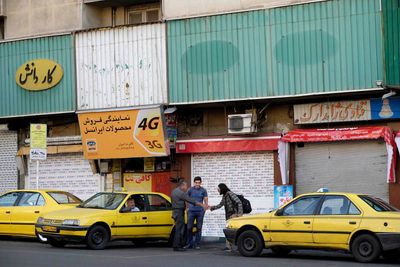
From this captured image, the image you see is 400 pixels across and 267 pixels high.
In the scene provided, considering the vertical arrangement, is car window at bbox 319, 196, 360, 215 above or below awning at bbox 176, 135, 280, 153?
below

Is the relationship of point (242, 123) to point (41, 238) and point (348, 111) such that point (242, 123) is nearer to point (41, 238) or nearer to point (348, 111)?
point (348, 111)

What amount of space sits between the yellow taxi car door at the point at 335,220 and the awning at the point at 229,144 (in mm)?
5890

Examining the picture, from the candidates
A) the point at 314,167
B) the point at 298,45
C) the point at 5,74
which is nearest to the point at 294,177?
the point at 314,167

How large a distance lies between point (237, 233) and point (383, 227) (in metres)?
3.37

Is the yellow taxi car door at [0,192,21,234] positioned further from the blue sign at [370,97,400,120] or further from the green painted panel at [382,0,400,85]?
the green painted panel at [382,0,400,85]

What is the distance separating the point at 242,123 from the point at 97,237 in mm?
5774

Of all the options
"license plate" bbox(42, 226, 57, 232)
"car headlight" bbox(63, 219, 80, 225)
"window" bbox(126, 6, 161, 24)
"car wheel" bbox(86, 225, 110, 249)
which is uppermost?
"window" bbox(126, 6, 161, 24)

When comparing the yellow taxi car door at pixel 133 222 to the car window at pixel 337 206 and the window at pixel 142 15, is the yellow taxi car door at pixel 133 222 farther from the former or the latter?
the window at pixel 142 15

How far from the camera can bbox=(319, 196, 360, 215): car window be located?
15062 mm

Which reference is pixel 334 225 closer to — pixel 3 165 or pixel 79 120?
pixel 79 120

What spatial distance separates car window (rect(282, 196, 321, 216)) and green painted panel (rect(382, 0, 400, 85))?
4798 mm

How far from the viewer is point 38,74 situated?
80.1 ft

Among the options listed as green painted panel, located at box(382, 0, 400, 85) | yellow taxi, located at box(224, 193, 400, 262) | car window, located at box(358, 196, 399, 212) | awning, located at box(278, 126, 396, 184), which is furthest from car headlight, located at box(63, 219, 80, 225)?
green painted panel, located at box(382, 0, 400, 85)

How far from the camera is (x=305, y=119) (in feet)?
68.0
